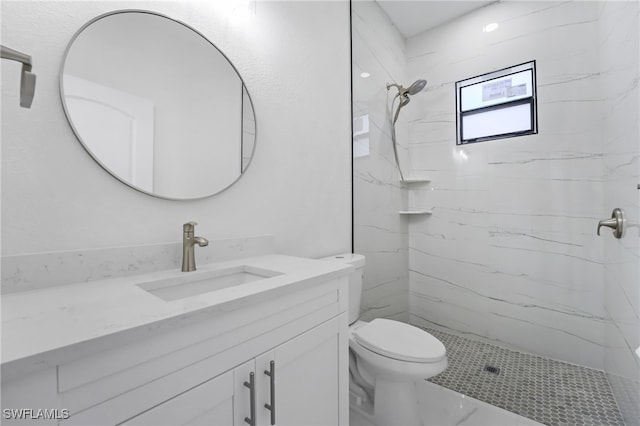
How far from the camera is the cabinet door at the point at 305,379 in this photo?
803 millimetres

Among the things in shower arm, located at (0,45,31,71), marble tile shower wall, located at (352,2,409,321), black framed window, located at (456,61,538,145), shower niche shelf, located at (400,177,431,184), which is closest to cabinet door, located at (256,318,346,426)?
shower arm, located at (0,45,31,71)

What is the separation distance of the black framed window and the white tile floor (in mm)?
1782

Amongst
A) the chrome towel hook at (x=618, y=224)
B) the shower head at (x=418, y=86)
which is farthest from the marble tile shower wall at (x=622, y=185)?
the shower head at (x=418, y=86)

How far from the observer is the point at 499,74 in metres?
2.23

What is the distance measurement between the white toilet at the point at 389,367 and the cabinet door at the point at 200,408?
2.70ft

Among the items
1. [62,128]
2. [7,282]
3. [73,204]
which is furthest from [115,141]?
[7,282]

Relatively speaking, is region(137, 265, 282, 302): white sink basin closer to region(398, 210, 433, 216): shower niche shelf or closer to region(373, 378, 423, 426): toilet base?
region(373, 378, 423, 426): toilet base

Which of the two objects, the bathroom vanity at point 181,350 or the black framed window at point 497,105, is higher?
the black framed window at point 497,105

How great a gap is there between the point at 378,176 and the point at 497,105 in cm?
105

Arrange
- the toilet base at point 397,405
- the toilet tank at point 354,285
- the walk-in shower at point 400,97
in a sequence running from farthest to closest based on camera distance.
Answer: the walk-in shower at point 400,97 < the toilet tank at point 354,285 < the toilet base at point 397,405

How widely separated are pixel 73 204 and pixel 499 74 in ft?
8.81

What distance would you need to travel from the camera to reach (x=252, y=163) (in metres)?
1.38

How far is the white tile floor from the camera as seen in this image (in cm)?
151

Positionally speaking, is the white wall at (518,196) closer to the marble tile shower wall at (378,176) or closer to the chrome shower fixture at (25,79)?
the marble tile shower wall at (378,176)
